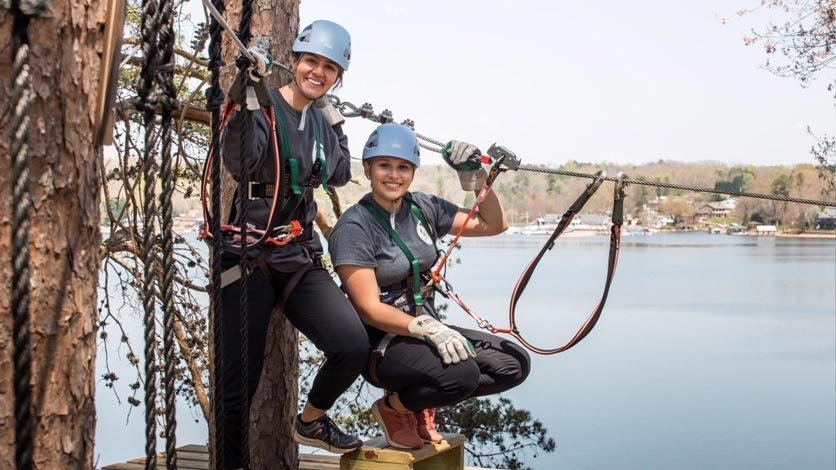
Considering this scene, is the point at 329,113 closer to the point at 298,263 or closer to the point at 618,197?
the point at 298,263

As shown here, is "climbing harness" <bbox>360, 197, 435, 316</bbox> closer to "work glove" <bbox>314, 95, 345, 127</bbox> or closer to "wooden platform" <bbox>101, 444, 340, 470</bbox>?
"work glove" <bbox>314, 95, 345, 127</bbox>

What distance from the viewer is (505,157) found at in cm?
327

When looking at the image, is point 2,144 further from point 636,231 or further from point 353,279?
point 636,231

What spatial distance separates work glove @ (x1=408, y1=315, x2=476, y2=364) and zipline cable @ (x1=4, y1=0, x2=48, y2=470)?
1498 mm

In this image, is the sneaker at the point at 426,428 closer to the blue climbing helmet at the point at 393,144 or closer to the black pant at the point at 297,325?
the black pant at the point at 297,325

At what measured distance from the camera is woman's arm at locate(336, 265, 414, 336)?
290 centimetres

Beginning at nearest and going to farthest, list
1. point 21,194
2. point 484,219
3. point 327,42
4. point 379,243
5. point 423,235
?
point 21,194, point 327,42, point 379,243, point 423,235, point 484,219

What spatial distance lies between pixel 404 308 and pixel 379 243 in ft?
0.70

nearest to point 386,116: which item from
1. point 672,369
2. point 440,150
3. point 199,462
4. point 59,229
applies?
point 440,150

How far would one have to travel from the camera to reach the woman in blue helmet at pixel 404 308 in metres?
2.91

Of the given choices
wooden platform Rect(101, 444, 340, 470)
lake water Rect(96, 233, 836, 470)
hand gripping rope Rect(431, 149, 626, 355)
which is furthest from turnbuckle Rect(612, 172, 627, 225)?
lake water Rect(96, 233, 836, 470)

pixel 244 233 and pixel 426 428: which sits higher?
pixel 244 233

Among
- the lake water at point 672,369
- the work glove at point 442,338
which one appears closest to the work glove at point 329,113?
the work glove at point 442,338

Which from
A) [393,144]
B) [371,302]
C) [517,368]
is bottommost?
[517,368]
